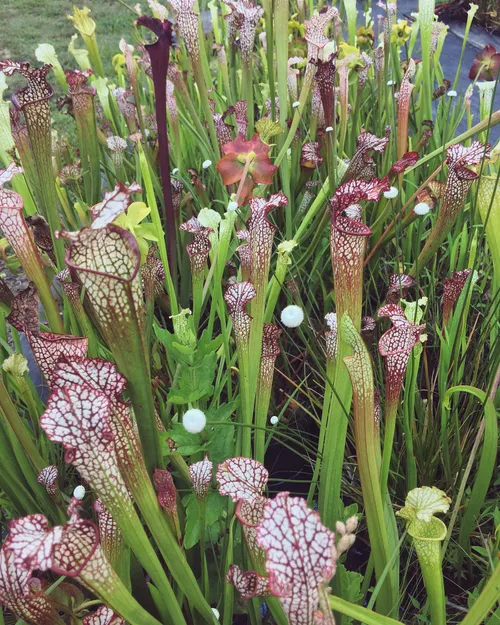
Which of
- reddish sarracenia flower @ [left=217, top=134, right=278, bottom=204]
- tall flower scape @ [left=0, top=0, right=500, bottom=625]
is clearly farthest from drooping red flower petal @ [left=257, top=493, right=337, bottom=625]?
reddish sarracenia flower @ [left=217, top=134, right=278, bottom=204]

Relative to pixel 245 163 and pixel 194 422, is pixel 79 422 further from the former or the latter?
pixel 245 163

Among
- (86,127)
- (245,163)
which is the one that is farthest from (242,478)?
(86,127)

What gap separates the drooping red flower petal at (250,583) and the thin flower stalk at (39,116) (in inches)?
24.3

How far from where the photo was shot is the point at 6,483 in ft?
2.21

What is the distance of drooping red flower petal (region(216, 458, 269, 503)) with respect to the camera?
1.49ft

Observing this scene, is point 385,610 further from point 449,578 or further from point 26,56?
point 26,56

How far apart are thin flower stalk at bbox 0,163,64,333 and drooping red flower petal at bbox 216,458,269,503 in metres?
0.37

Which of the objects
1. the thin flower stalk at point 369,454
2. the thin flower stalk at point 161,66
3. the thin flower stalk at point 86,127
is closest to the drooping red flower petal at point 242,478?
the thin flower stalk at point 369,454

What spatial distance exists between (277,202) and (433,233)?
35 centimetres

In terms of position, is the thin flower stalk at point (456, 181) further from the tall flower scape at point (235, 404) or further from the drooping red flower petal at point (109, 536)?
the drooping red flower petal at point (109, 536)

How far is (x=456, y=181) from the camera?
762 mm

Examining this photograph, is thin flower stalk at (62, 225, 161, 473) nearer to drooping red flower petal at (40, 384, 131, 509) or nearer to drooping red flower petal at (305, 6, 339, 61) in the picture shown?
drooping red flower petal at (40, 384, 131, 509)

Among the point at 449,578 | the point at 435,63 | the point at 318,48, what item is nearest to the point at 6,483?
the point at 449,578

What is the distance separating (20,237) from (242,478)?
41 cm
